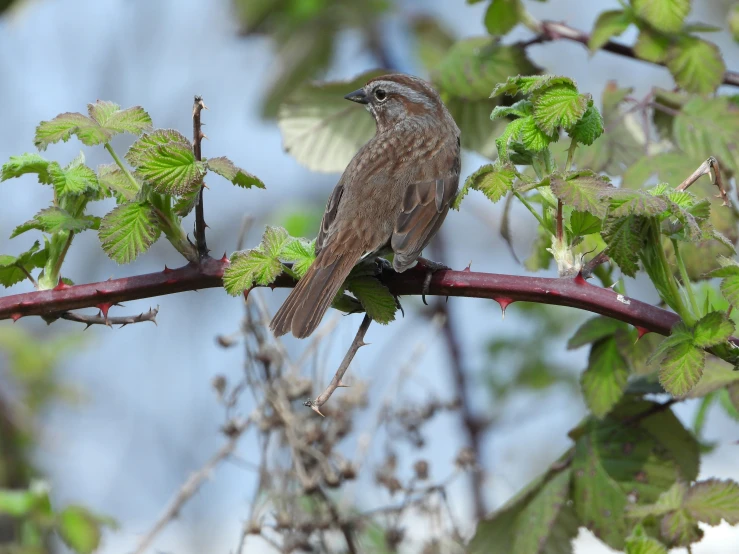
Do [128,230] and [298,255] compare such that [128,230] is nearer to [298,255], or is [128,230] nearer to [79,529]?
[298,255]

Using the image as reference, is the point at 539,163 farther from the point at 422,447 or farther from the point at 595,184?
Answer: the point at 422,447

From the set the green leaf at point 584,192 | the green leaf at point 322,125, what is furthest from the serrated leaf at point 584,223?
the green leaf at point 322,125

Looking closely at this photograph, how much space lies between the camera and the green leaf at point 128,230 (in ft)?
6.67

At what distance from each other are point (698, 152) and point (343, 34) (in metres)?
3.19

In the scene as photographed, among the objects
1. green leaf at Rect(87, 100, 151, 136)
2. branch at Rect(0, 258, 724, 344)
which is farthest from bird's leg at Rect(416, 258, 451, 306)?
green leaf at Rect(87, 100, 151, 136)

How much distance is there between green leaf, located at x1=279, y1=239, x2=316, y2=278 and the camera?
7.04 feet

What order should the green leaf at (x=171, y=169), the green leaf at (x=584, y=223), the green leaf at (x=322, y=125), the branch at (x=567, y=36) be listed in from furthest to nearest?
1. the green leaf at (x=322, y=125)
2. the branch at (x=567, y=36)
3. the green leaf at (x=584, y=223)
4. the green leaf at (x=171, y=169)

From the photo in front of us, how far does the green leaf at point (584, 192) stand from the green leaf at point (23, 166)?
3.95ft

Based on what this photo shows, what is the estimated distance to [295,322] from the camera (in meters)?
2.50

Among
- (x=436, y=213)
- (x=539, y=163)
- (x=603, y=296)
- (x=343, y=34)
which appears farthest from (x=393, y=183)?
(x=343, y=34)

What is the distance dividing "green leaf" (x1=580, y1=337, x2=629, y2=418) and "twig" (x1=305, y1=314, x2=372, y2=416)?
826 millimetres

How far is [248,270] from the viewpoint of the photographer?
1986 millimetres

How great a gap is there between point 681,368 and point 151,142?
1.24 metres

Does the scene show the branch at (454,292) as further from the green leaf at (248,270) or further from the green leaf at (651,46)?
the green leaf at (651,46)
